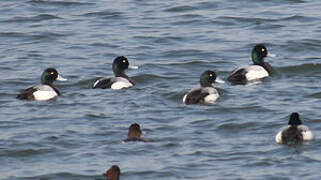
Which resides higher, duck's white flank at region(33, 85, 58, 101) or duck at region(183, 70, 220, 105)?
duck's white flank at region(33, 85, 58, 101)

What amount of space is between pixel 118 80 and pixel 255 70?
2.60m

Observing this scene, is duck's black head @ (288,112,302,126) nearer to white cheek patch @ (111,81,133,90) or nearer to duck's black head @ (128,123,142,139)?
duck's black head @ (128,123,142,139)

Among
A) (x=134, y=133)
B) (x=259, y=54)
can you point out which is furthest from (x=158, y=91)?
(x=134, y=133)

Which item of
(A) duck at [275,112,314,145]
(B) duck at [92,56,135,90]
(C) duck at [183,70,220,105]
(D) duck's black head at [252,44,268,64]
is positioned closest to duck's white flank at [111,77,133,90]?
(B) duck at [92,56,135,90]

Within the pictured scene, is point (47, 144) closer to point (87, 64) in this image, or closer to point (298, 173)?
point (298, 173)

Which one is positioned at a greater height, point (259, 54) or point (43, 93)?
point (259, 54)

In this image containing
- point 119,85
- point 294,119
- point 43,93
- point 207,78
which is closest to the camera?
point 294,119

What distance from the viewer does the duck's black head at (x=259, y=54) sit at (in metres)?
21.3

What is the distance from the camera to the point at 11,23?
26.9m

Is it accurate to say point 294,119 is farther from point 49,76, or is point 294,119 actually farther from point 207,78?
point 49,76

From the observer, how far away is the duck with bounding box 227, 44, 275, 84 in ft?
65.6

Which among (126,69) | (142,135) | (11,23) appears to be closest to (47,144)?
(142,135)

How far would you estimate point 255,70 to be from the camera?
808 inches

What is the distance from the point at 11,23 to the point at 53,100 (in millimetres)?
8444
